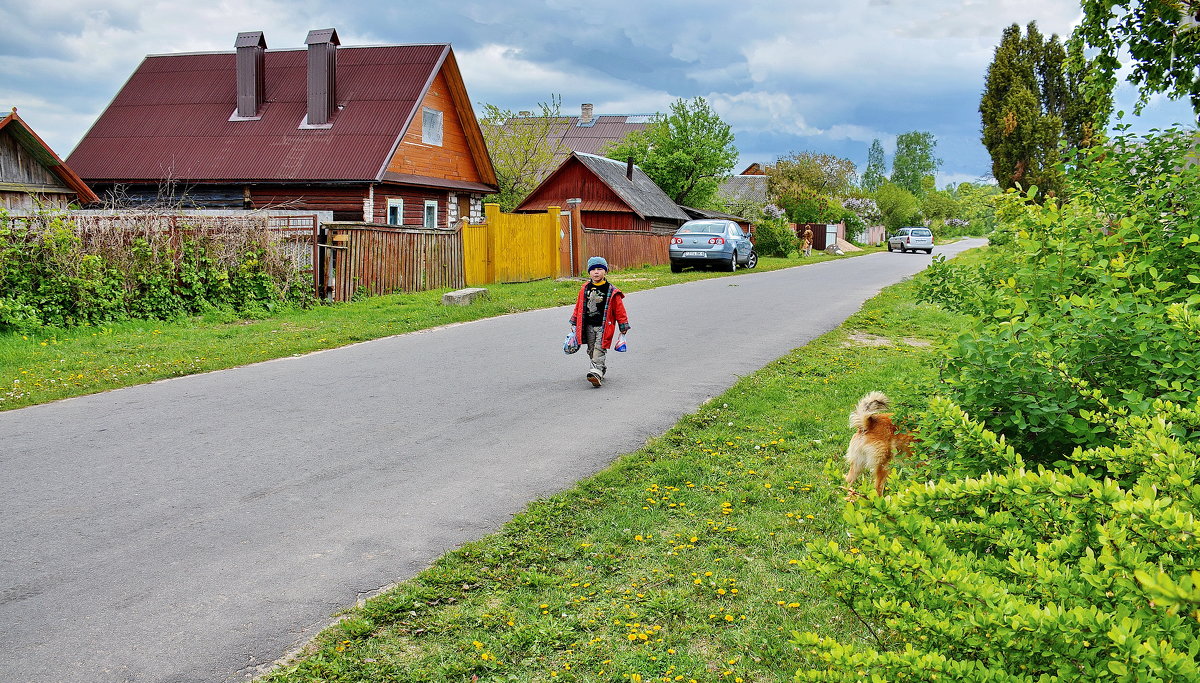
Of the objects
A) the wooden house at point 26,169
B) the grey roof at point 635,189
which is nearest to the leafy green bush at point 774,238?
the grey roof at point 635,189

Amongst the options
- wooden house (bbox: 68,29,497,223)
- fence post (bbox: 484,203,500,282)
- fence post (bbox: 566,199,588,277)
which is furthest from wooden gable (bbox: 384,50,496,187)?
fence post (bbox: 566,199,588,277)

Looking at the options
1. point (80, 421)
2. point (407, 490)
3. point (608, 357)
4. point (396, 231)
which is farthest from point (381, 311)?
point (407, 490)

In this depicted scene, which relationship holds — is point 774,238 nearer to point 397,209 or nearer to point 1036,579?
point 397,209

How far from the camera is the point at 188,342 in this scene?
1254 cm

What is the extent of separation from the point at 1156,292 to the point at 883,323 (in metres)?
11.7

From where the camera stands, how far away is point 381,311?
650 inches

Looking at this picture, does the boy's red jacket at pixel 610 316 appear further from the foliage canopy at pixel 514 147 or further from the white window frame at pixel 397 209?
the foliage canopy at pixel 514 147

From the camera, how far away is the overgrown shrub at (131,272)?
13000mm

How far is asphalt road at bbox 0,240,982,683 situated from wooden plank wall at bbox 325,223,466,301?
6248 mm

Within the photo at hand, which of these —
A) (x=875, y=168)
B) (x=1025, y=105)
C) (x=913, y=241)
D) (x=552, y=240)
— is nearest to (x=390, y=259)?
(x=552, y=240)

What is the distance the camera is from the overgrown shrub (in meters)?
13.0

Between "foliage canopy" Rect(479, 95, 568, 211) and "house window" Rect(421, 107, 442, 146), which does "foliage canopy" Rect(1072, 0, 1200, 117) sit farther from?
"foliage canopy" Rect(479, 95, 568, 211)

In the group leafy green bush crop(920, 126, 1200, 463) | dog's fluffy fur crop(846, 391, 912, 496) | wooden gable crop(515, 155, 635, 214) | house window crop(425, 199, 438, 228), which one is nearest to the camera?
leafy green bush crop(920, 126, 1200, 463)

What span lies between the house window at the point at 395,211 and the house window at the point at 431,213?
172cm
